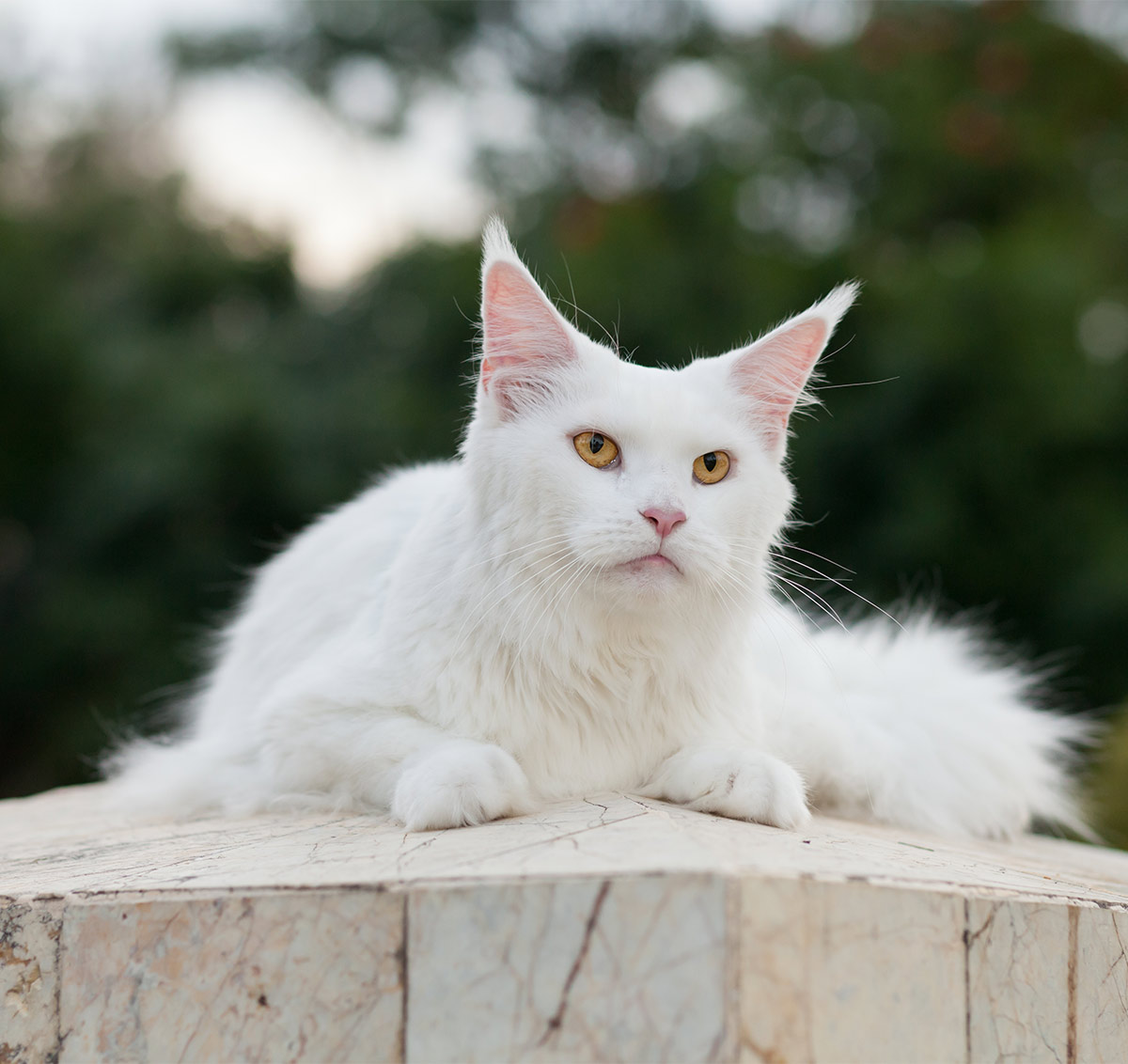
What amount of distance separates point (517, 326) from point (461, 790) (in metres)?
1.10

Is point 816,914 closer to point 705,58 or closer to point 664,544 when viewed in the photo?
point 664,544

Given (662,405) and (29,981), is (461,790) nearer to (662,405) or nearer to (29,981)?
(29,981)

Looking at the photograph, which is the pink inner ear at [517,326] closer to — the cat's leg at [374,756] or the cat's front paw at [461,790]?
the cat's leg at [374,756]

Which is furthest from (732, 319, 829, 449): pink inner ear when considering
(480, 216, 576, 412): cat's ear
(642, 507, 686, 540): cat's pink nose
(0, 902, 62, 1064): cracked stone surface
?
(0, 902, 62, 1064): cracked stone surface

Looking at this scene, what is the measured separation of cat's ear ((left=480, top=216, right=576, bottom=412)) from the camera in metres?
2.80

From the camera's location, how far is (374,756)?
8.98 ft

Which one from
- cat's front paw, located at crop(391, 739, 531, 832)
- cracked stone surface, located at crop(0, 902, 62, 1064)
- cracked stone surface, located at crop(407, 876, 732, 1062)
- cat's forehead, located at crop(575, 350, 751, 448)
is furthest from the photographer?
cat's forehead, located at crop(575, 350, 751, 448)

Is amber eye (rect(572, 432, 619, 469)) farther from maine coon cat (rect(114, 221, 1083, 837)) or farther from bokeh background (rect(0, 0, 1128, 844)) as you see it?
bokeh background (rect(0, 0, 1128, 844))

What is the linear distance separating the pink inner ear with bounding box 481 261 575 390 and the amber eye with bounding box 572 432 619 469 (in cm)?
27

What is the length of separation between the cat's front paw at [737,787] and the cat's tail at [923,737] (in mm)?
677

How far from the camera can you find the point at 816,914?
188 cm

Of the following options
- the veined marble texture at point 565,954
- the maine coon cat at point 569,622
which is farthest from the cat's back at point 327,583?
the veined marble texture at point 565,954

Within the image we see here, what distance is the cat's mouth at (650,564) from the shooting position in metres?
2.55

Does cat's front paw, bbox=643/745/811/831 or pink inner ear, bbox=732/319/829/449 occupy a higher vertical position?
pink inner ear, bbox=732/319/829/449
